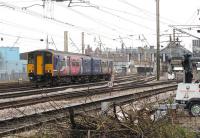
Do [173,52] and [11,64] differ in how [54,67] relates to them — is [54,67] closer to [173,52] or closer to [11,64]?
[173,52]

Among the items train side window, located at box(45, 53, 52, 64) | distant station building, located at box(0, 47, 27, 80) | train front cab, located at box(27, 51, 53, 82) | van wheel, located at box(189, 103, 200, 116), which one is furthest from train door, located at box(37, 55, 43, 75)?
van wheel, located at box(189, 103, 200, 116)

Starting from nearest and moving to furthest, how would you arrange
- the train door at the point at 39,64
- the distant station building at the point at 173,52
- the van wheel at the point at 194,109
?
the van wheel at the point at 194,109, the distant station building at the point at 173,52, the train door at the point at 39,64

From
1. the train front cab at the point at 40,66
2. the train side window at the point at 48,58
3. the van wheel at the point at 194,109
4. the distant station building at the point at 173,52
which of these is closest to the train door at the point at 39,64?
the train front cab at the point at 40,66

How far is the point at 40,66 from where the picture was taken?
37594mm

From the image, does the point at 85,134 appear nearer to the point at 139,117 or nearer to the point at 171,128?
the point at 139,117

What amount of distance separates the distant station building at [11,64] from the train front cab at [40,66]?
2182 centimetres

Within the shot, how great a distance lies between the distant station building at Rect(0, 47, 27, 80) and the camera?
61.3 m

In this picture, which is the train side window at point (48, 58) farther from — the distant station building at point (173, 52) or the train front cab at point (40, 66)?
the distant station building at point (173, 52)

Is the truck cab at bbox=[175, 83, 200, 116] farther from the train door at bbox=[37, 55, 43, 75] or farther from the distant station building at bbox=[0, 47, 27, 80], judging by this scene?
the distant station building at bbox=[0, 47, 27, 80]

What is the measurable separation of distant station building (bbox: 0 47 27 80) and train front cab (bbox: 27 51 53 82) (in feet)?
71.6

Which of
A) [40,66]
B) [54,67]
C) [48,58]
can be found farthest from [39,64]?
[54,67]

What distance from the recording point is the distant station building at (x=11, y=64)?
201ft

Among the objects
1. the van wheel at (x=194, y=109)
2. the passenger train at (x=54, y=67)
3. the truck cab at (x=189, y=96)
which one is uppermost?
the passenger train at (x=54, y=67)

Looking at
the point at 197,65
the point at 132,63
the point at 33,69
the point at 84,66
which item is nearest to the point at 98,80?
the point at 84,66
